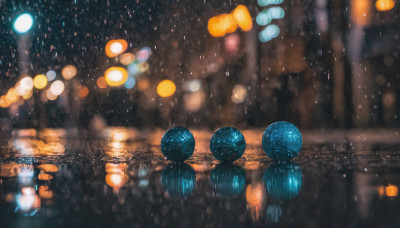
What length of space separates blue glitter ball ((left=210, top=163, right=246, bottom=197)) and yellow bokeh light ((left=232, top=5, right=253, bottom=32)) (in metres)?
9.68

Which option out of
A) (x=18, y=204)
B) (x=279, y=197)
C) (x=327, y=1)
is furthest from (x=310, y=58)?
(x=18, y=204)

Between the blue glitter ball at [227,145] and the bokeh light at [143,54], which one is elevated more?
the bokeh light at [143,54]

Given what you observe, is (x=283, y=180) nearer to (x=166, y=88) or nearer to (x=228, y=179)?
(x=228, y=179)

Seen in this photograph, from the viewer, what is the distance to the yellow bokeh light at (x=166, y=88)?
16045mm

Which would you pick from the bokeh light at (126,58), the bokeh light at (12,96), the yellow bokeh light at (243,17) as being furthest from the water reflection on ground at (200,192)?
the bokeh light at (12,96)

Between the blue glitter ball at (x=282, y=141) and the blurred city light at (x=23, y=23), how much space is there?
10.9 metres

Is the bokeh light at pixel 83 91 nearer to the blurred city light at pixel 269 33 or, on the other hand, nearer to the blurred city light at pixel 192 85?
the blurred city light at pixel 192 85

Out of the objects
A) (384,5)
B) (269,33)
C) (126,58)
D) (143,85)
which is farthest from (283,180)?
(126,58)

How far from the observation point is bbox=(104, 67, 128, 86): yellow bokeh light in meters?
17.1

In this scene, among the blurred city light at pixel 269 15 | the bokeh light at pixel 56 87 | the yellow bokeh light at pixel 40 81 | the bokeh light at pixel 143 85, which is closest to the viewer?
the blurred city light at pixel 269 15

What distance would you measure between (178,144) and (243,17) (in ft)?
31.7

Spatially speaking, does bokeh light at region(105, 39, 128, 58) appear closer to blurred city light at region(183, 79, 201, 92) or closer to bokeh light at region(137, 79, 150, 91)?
bokeh light at region(137, 79, 150, 91)

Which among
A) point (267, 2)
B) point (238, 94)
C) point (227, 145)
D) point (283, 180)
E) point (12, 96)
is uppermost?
point (267, 2)

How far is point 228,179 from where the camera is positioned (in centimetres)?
345
